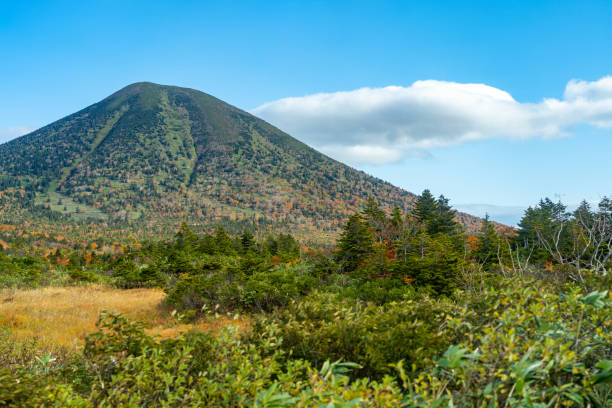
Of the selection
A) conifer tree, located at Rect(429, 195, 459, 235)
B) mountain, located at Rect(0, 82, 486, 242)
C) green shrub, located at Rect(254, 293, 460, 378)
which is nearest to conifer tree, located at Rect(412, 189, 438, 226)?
conifer tree, located at Rect(429, 195, 459, 235)

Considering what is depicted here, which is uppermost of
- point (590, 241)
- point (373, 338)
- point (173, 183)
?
point (173, 183)

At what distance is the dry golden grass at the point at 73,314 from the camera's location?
33.7ft

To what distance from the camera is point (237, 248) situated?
3478cm

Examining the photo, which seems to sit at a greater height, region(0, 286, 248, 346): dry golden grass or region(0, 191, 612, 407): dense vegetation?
region(0, 191, 612, 407): dense vegetation

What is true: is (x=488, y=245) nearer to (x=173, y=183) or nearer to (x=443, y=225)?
(x=443, y=225)

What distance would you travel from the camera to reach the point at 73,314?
13.0 metres

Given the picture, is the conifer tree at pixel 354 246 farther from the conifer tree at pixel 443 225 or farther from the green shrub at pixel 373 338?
the green shrub at pixel 373 338

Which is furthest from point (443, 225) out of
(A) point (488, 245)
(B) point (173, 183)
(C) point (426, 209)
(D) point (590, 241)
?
(B) point (173, 183)

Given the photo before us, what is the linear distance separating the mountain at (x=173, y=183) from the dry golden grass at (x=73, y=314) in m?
88.1

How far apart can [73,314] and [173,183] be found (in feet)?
510

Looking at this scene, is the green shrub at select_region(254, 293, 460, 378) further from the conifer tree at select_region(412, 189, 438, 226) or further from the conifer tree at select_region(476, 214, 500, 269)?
the conifer tree at select_region(412, 189, 438, 226)

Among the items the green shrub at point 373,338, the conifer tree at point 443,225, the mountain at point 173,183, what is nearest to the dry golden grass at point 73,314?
the green shrub at point 373,338

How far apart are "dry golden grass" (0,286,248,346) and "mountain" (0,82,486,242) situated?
289 ft

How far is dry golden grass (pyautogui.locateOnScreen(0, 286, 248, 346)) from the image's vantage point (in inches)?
A: 405
